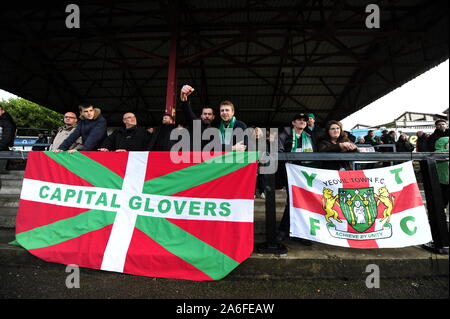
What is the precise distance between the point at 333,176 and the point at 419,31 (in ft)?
26.9

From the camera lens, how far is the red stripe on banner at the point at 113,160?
2377 mm

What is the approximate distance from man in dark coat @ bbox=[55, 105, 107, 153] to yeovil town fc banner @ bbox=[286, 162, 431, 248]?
2620mm

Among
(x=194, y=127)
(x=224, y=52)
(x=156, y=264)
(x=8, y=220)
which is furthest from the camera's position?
(x=224, y=52)

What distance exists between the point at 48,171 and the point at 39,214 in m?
0.50

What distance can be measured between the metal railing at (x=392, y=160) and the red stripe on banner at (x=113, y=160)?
5.33 ft

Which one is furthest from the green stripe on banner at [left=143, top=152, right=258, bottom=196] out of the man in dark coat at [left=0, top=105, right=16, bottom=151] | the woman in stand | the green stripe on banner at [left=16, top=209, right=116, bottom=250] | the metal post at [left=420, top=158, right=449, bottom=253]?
the man in dark coat at [left=0, top=105, right=16, bottom=151]

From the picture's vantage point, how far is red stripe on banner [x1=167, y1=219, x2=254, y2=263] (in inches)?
77.8

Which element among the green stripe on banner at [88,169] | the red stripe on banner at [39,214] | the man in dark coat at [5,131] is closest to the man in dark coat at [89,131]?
the green stripe on banner at [88,169]

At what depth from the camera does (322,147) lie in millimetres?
2754

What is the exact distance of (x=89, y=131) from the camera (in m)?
2.98

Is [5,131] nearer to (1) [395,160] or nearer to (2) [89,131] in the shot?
(2) [89,131]

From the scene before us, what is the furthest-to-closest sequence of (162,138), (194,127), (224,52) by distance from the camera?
(224,52) < (162,138) < (194,127)

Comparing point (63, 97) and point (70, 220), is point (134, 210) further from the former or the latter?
point (63, 97)

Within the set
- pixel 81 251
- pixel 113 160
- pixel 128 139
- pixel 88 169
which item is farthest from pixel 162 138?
pixel 81 251
